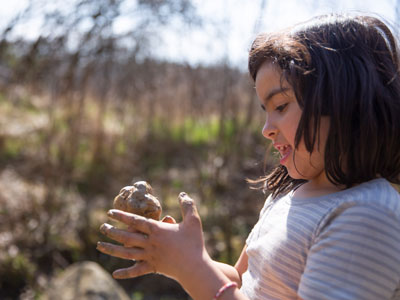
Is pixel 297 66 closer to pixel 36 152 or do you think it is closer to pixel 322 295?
pixel 322 295

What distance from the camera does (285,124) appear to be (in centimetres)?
138

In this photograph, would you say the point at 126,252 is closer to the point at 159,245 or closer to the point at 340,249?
the point at 159,245

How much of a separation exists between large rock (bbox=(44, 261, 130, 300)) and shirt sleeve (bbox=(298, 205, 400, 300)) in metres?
2.80

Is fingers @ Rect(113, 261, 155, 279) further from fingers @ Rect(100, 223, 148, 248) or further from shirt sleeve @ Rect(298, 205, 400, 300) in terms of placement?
shirt sleeve @ Rect(298, 205, 400, 300)

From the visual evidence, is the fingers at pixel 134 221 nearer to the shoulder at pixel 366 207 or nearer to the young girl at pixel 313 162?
the young girl at pixel 313 162

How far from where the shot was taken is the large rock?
360 cm

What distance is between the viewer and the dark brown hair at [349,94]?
130 centimetres

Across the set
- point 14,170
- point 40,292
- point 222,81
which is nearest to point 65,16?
point 222,81

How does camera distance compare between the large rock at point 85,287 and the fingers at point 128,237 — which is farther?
the large rock at point 85,287

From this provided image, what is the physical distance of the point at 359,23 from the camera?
1.42 meters

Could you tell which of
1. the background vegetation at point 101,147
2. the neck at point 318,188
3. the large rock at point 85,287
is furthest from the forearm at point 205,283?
the background vegetation at point 101,147

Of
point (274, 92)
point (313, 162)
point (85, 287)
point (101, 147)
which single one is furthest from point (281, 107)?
point (101, 147)

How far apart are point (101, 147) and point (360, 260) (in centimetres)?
625

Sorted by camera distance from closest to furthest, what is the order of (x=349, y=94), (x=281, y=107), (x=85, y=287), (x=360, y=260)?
(x=360, y=260), (x=349, y=94), (x=281, y=107), (x=85, y=287)
